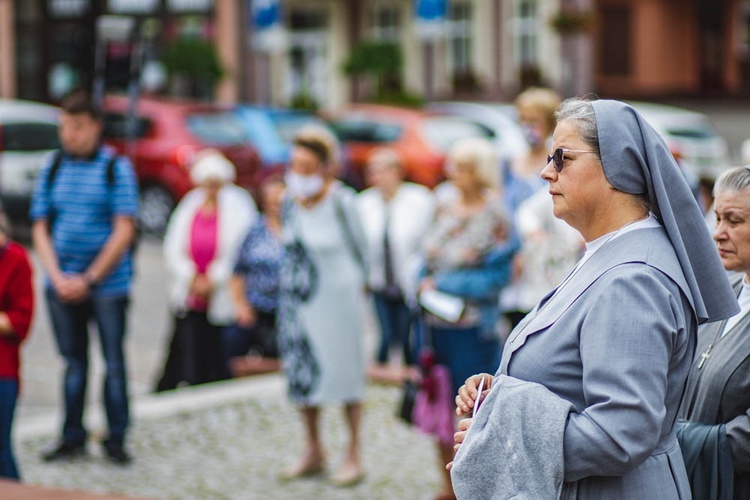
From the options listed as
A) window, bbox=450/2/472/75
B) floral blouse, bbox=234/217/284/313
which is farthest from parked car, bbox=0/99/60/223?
window, bbox=450/2/472/75

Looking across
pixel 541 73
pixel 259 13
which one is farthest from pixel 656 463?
pixel 541 73

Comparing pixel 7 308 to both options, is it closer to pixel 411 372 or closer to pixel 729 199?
pixel 411 372

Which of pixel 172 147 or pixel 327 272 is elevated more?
pixel 327 272

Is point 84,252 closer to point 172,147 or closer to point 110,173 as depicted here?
point 110,173

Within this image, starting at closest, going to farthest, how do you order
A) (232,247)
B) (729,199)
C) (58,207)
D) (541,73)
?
1. (729,199)
2. (58,207)
3. (232,247)
4. (541,73)

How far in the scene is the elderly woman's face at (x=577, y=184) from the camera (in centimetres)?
312

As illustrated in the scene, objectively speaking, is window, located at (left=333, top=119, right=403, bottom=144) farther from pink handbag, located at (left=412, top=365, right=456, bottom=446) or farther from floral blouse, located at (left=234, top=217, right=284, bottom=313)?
pink handbag, located at (left=412, top=365, right=456, bottom=446)

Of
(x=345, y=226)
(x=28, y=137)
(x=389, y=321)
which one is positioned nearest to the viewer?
(x=345, y=226)

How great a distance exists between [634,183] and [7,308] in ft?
12.1

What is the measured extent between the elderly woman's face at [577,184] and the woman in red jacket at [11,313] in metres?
3.41

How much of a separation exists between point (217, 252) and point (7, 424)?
333 centimetres

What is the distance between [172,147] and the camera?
19.1 meters

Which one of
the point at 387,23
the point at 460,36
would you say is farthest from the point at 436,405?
the point at 387,23

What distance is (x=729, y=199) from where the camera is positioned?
3836 millimetres
